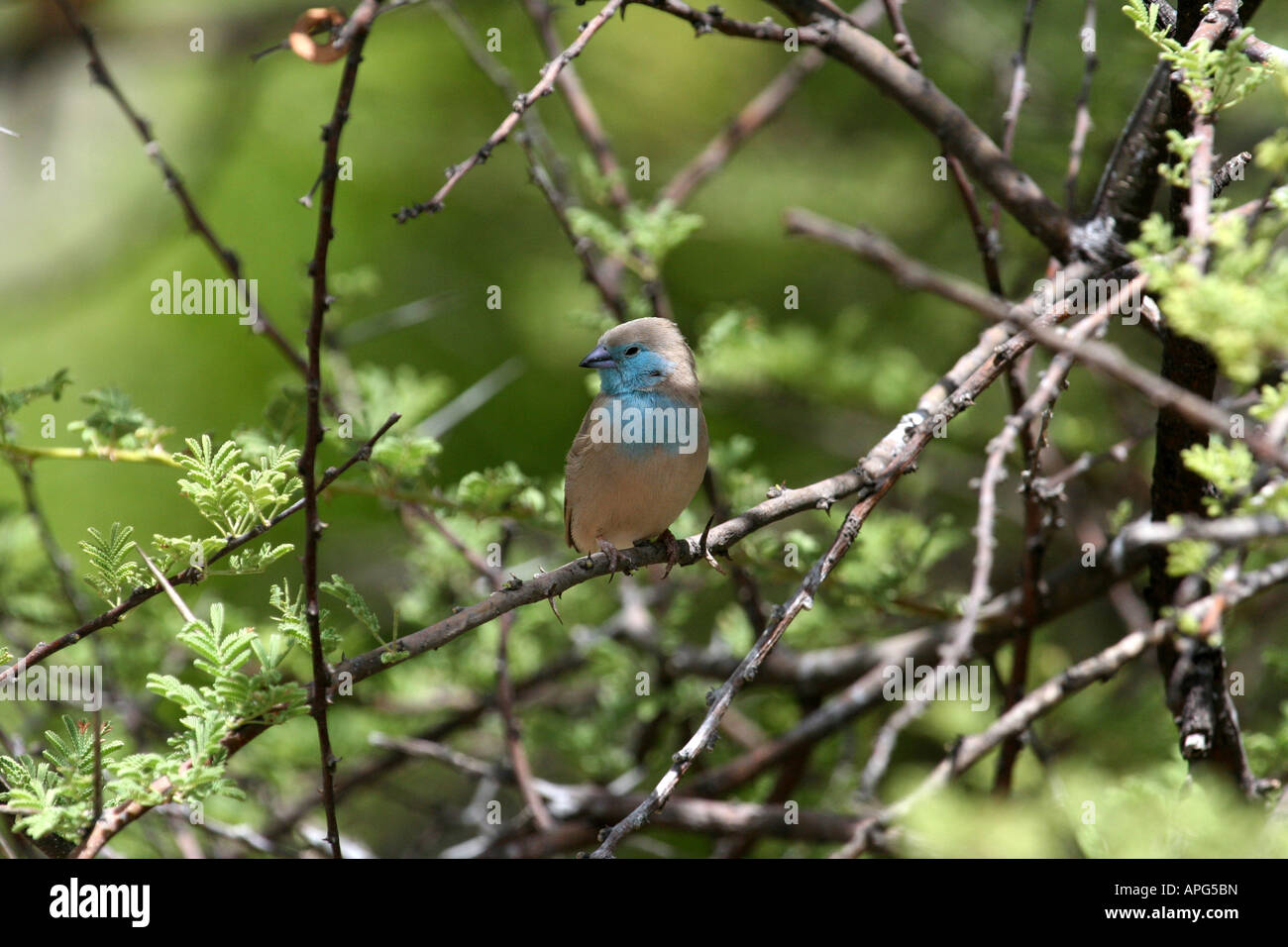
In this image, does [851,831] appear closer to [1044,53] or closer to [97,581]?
[97,581]

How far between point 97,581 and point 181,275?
18.3ft

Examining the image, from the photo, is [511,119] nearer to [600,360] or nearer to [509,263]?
[600,360]

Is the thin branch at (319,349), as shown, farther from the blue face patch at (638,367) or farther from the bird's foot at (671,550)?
the blue face patch at (638,367)

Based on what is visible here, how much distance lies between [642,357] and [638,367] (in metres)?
0.04

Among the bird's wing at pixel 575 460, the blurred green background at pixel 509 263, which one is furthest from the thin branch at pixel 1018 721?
the bird's wing at pixel 575 460

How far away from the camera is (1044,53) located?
224 inches

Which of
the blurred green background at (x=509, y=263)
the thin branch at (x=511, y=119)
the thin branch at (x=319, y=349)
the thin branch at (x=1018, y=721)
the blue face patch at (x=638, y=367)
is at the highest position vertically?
the blurred green background at (x=509, y=263)

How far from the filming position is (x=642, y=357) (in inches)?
174

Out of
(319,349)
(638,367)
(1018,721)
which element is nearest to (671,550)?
(638,367)

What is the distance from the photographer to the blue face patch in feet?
14.4

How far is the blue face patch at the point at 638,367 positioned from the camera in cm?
439

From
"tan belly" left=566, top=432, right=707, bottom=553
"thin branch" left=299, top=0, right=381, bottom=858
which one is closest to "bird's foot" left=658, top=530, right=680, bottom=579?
"tan belly" left=566, top=432, right=707, bottom=553
